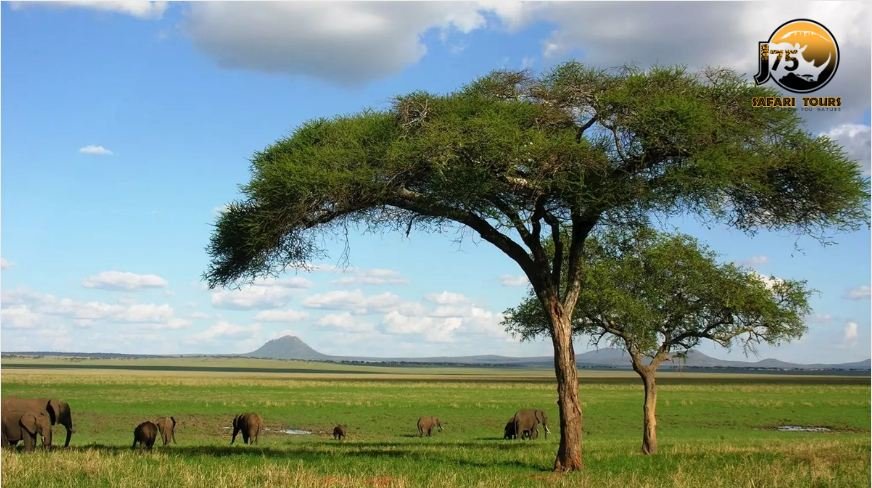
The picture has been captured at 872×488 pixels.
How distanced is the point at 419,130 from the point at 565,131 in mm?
3957

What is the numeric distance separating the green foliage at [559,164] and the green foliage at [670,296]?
8.25m

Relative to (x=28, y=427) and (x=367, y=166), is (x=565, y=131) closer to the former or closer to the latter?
(x=367, y=166)

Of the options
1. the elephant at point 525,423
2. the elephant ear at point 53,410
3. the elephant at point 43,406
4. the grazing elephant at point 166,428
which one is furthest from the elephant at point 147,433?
the elephant at point 525,423

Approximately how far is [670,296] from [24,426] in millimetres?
23421

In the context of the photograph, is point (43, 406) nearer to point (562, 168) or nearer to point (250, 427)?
point (250, 427)

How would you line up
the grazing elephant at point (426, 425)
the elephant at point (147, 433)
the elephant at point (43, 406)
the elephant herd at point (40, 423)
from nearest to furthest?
the elephant herd at point (40, 423) < the elephant at point (43, 406) < the elephant at point (147, 433) < the grazing elephant at point (426, 425)

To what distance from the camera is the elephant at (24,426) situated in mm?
25797

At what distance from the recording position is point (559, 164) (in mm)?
20156

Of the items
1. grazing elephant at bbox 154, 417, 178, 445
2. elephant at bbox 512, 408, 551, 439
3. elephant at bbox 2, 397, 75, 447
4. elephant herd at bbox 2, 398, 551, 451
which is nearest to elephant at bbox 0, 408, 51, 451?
elephant herd at bbox 2, 398, 551, 451

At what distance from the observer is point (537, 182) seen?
2028 centimetres

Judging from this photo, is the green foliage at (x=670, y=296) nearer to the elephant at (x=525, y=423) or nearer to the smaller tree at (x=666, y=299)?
the smaller tree at (x=666, y=299)

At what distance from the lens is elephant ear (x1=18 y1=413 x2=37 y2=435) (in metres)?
25.8

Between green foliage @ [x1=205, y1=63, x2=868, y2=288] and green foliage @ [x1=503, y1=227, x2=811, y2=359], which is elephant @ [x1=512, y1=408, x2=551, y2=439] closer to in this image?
green foliage @ [x1=503, y1=227, x2=811, y2=359]

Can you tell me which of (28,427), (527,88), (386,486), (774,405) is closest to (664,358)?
(527,88)
